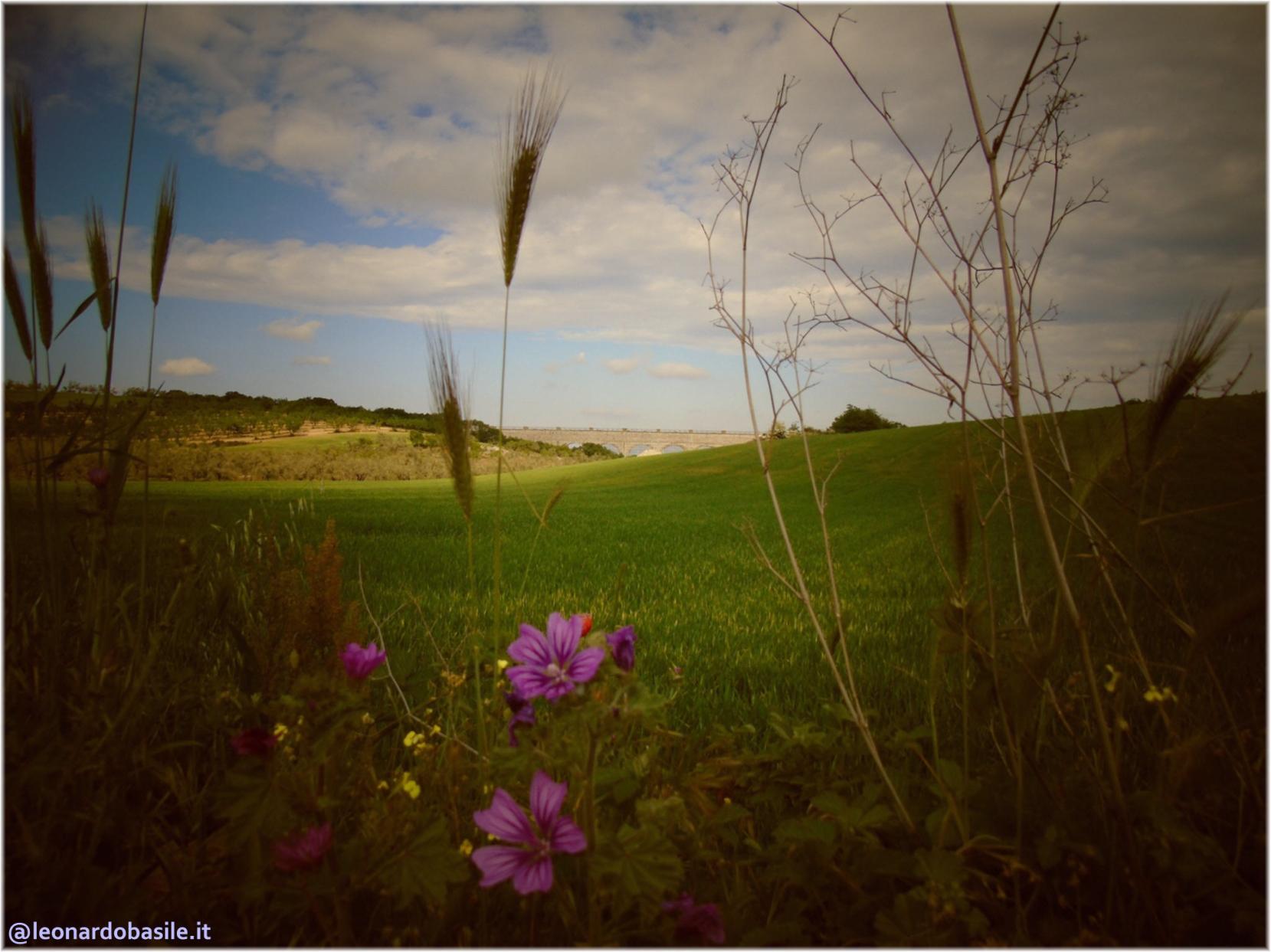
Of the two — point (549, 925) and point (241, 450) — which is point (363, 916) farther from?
point (241, 450)

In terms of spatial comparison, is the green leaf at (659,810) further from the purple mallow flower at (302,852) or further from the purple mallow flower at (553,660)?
the purple mallow flower at (302,852)

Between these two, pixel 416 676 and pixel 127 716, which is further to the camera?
pixel 416 676

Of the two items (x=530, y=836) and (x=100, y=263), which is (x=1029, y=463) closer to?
(x=530, y=836)

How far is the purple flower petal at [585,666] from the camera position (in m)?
0.95

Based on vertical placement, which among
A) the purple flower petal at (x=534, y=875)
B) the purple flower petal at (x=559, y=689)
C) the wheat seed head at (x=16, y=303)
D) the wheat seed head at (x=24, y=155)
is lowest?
the purple flower petal at (x=534, y=875)

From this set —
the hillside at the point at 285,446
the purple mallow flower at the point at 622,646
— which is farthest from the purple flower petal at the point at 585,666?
the hillside at the point at 285,446

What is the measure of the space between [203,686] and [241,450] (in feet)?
52.3

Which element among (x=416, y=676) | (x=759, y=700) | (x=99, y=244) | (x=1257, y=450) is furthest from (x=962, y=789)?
(x=99, y=244)

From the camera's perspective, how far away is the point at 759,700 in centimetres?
268

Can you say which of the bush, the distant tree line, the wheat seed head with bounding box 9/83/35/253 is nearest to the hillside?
the distant tree line

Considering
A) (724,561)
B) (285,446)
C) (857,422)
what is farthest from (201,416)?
(857,422)

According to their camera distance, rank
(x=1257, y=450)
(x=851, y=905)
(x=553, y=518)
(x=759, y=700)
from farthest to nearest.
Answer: (x=553, y=518) < (x=759, y=700) < (x=851, y=905) < (x=1257, y=450)

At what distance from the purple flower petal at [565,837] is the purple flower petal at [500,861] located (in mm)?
42

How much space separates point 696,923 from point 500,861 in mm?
360
